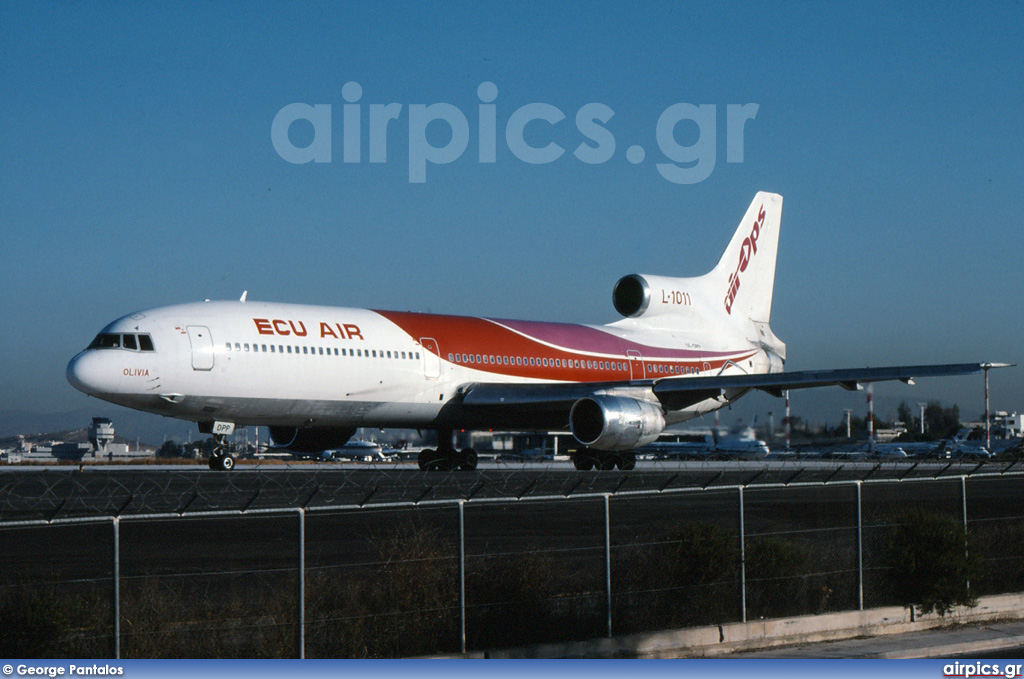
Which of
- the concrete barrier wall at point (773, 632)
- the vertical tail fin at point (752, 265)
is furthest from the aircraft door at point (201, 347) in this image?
the vertical tail fin at point (752, 265)

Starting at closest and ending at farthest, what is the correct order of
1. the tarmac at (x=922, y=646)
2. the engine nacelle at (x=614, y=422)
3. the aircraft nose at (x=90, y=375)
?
the tarmac at (x=922, y=646)
the aircraft nose at (x=90, y=375)
the engine nacelle at (x=614, y=422)

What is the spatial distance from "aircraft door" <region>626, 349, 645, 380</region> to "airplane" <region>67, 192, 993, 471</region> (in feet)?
0.16

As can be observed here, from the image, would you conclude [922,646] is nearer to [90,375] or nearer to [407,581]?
[407,581]

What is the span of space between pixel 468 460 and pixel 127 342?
12209 millimetres

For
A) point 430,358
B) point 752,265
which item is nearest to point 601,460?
point 430,358

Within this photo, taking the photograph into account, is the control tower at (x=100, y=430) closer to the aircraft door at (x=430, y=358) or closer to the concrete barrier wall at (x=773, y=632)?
the aircraft door at (x=430, y=358)

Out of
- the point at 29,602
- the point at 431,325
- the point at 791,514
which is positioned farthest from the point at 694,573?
the point at 431,325

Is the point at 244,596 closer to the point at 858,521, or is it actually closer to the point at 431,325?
the point at 858,521

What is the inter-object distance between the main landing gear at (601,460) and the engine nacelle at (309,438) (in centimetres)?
723

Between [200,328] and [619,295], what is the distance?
1888cm

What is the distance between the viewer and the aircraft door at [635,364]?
42.0 metres

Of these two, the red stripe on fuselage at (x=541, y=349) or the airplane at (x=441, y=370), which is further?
the red stripe on fuselage at (x=541, y=349)

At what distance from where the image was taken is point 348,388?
108 feet

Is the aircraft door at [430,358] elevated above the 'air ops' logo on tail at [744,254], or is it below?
→ below
